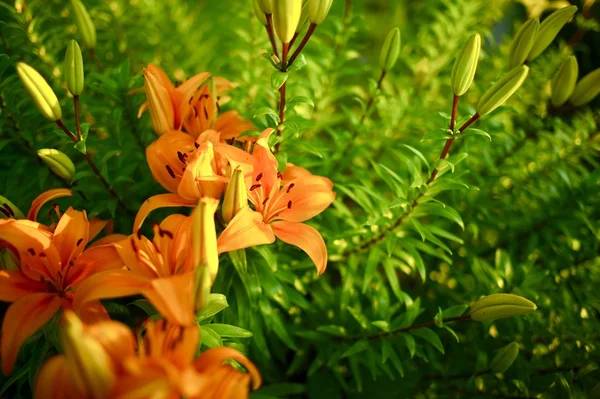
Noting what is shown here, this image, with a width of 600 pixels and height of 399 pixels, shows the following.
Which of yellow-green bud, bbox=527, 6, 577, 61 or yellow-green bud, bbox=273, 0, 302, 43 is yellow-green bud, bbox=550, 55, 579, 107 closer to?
yellow-green bud, bbox=527, 6, 577, 61

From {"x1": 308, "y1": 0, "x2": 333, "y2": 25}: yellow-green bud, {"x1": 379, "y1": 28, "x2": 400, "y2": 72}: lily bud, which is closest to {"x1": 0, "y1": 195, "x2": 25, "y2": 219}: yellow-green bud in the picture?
{"x1": 308, "y1": 0, "x2": 333, "y2": 25}: yellow-green bud

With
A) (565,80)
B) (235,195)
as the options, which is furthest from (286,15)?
(565,80)

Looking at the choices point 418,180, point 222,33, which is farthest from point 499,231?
point 222,33

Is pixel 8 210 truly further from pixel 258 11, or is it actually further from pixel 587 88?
pixel 587 88

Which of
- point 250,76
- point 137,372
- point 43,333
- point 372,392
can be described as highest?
point 250,76

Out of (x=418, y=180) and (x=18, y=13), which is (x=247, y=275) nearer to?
(x=418, y=180)

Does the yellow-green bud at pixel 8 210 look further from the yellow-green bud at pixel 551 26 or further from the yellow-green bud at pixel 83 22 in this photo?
the yellow-green bud at pixel 551 26

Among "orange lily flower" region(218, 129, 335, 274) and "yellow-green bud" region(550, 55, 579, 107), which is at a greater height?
"yellow-green bud" region(550, 55, 579, 107)
